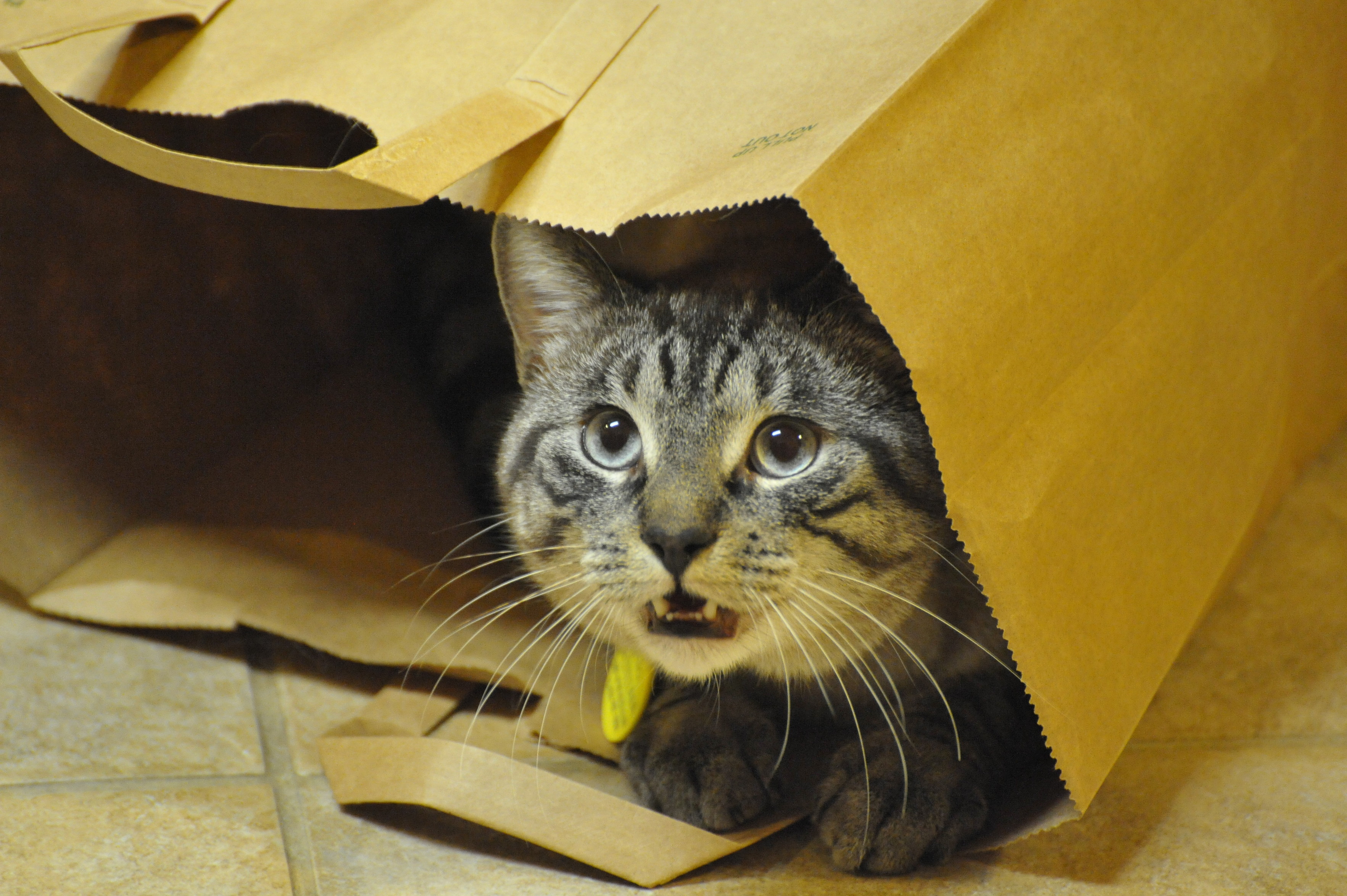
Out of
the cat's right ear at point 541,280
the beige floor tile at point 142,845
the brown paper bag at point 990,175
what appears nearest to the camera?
the brown paper bag at point 990,175

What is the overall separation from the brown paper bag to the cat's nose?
22 cm

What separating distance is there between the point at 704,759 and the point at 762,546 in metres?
0.27

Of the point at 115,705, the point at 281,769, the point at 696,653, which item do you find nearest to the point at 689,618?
the point at 696,653

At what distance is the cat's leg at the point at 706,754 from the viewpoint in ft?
3.39

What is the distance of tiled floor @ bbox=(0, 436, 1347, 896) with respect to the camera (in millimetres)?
947

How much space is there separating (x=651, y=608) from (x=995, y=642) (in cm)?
41

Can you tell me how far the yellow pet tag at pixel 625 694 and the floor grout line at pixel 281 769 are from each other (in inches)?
12.8

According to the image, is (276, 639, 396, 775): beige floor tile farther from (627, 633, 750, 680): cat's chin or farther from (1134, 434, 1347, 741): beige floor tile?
(1134, 434, 1347, 741): beige floor tile

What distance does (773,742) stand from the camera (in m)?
1.14

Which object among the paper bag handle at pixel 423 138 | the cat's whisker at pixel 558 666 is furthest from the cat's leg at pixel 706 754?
the paper bag handle at pixel 423 138

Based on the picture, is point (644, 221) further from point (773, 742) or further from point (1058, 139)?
point (773, 742)

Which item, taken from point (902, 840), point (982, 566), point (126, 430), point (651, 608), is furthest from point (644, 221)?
point (126, 430)

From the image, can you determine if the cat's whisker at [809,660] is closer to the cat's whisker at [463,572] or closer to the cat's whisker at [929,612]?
the cat's whisker at [929,612]

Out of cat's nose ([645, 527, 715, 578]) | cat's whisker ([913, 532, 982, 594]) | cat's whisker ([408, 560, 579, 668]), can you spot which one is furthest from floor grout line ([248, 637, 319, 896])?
cat's whisker ([913, 532, 982, 594])
